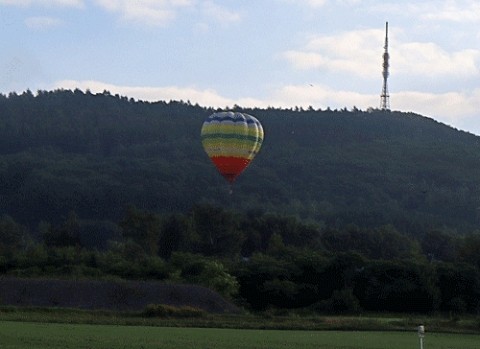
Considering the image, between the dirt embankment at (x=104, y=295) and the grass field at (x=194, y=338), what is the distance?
15376mm

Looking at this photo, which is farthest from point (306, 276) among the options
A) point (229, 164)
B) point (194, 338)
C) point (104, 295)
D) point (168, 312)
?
point (194, 338)

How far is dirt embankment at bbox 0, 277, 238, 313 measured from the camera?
5638 centimetres

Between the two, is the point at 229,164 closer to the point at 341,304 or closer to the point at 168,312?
the point at 168,312

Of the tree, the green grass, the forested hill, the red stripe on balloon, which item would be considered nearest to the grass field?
the green grass

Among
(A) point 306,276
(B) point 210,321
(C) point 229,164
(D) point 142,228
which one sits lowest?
(B) point 210,321

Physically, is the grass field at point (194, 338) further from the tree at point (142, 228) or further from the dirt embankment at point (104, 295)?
the tree at point (142, 228)

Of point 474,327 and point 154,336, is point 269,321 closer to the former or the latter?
point 474,327

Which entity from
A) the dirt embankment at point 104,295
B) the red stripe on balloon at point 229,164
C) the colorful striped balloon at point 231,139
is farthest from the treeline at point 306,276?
the colorful striped balloon at point 231,139

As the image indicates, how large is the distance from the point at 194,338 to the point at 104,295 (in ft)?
76.8

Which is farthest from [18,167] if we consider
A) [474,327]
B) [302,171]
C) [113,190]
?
[474,327]

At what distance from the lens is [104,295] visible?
190ft

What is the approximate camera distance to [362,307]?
6762cm

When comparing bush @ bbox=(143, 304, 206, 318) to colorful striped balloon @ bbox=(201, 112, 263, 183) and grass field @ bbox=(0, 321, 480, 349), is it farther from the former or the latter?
colorful striped balloon @ bbox=(201, 112, 263, 183)

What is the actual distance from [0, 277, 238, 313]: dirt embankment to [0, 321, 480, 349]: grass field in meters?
A: 15.4
